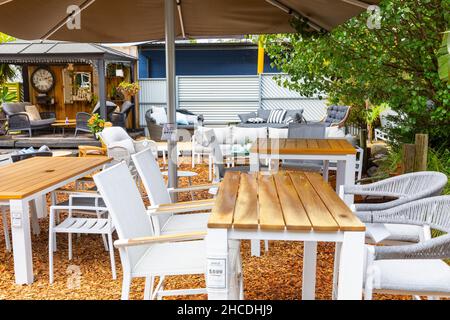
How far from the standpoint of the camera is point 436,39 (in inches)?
188

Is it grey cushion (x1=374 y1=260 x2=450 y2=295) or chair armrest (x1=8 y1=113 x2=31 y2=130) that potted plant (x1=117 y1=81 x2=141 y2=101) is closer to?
chair armrest (x1=8 y1=113 x2=31 y2=130)

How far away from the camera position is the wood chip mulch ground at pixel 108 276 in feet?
10.3

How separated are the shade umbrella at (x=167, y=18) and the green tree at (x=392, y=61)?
0.36 metres

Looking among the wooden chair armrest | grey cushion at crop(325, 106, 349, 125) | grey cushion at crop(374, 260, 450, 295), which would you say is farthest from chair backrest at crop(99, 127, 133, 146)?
grey cushion at crop(325, 106, 349, 125)

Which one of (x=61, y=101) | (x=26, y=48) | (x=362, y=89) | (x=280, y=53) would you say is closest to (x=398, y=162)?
(x=362, y=89)

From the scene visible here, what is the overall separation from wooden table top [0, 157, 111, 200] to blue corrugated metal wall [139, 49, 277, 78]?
13.1m

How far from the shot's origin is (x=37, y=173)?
152 inches

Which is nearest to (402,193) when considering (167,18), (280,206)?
(280,206)

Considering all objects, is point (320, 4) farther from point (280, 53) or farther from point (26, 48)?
point (26, 48)

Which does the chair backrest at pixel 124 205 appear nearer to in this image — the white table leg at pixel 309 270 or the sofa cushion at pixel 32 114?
the white table leg at pixel 309 270

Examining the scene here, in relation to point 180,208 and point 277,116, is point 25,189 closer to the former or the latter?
point 180,208

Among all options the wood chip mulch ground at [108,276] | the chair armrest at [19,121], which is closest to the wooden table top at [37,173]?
the wood chip mulch ground at [108,276]

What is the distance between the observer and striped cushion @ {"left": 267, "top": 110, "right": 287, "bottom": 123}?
1268cm

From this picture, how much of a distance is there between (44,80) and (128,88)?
2.87 m
